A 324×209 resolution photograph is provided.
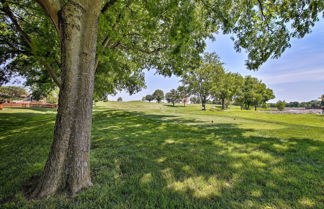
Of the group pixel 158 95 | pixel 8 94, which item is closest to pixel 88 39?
pixel 8 94

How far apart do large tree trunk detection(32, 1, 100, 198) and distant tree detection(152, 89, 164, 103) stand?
84.5 meters

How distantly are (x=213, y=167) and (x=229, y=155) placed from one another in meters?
1.10

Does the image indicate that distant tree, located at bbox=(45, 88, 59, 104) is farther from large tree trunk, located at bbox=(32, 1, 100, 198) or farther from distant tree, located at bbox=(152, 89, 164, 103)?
distant tree, located at bbox=(152, 89, 164, 103)

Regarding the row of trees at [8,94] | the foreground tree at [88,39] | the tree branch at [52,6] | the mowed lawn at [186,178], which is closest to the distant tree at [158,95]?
the row of trees at [8,94]

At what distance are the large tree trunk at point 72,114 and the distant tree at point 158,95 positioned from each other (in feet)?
277

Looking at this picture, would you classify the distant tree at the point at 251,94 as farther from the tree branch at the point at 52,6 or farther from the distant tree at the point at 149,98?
the distant tree at the point at 149,98

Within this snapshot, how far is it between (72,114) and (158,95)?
279 feet

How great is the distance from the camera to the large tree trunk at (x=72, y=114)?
2246 millimetres

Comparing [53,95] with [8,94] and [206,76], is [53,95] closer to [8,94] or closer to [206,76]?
[8,94]

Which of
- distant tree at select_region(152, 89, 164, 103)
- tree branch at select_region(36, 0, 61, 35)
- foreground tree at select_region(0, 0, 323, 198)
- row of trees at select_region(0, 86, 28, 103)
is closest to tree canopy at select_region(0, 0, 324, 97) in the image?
foreground tree at select_region(0, 0, 323, 198)

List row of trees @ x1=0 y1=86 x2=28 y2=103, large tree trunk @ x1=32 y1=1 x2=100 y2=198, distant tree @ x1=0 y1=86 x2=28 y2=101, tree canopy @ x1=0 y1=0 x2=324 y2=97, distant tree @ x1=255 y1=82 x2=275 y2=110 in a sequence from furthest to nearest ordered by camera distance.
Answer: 1. distant tree @ x1=255 y1=82 x2=275 y2=110
2. distant tree @ x1=0 y1=86 x2=28 y2=101
3. row of trees @ x1=0 y1=86 x2=28 y2=103
4. tree canopy @ x1=0 y1=0 x2=324 y2=97
5. large tree trunk @ x1=32 y1=1 x2=100 y2=198

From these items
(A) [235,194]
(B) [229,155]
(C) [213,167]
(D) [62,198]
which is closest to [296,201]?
(A) [235,194]

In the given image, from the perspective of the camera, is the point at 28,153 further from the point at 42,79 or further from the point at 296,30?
the point at 296,30

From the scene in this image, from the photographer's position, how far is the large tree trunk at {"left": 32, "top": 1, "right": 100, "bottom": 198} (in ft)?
7.37
